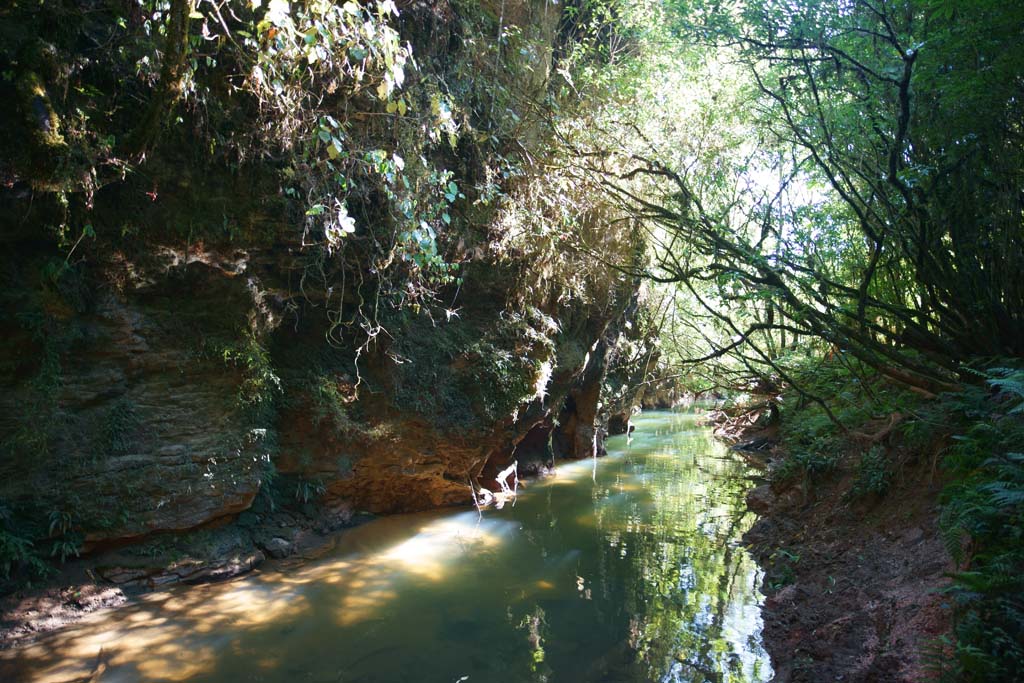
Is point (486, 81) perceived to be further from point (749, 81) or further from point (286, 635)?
point (286, 635)

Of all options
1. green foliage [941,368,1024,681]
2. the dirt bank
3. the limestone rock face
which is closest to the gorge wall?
the limestone rock face

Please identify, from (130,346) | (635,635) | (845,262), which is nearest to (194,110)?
(130,346)

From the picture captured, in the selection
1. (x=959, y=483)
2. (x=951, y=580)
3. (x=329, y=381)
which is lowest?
(x=951, y=580)

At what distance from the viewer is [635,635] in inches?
181

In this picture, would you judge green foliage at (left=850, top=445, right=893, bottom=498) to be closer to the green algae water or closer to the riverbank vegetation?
the riverbank vegetation

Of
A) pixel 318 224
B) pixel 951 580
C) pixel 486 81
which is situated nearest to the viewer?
pixel 951 580

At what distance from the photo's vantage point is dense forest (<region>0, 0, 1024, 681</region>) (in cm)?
424

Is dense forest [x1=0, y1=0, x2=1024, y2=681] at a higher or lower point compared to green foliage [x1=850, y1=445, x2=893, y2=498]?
higher

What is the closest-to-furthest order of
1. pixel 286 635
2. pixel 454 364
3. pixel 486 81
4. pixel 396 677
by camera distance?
pixel 396 677, pixel 286 635, pixel 486 81, pixel 454 364

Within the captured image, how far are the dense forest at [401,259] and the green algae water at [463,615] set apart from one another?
0.55 m

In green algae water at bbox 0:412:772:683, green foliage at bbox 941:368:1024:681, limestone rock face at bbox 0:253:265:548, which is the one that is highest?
limestone rock face at bbox 0:253:265:548

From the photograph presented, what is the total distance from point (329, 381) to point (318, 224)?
1.84m

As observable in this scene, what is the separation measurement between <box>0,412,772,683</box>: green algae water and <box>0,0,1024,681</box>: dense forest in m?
0.55

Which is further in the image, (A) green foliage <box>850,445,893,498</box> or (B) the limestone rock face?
(A) green foliage <box>850,445,893,498</box>
